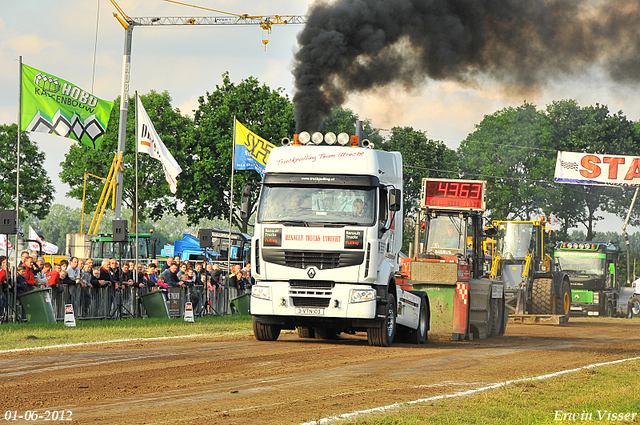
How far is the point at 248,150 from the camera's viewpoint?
30750 millimetres

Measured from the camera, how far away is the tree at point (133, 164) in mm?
57031

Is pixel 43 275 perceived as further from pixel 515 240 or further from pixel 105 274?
pixel 515 240

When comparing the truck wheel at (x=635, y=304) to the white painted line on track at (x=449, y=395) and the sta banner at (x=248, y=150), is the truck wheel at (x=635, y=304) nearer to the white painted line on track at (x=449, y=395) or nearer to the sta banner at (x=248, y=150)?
the sta banner at (x=248, y=150)

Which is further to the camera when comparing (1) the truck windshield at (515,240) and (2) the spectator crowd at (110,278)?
(1) the truck windshield at (515,240)

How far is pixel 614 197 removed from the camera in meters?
70.4

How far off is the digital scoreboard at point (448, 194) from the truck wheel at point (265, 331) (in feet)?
25.4

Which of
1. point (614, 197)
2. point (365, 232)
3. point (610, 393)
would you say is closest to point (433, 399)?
point (610, 393)

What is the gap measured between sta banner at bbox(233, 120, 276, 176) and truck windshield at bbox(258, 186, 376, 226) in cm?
1523

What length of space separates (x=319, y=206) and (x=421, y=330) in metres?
4.19

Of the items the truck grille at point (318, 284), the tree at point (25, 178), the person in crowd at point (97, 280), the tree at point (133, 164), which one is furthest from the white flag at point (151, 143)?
the tree at point (25, 178)

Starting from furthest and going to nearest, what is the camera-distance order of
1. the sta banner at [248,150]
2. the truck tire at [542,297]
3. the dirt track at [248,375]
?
1. the sta banner at [248,150]
2. the truck tire at [542,297]
3. the dirt track at [248,375]

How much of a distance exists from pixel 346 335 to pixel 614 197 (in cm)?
5635

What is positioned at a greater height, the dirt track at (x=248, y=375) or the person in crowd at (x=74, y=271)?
the person in crowd at (x=74, y=271)

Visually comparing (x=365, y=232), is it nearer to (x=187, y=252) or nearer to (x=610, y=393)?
(x=610, y=393)
